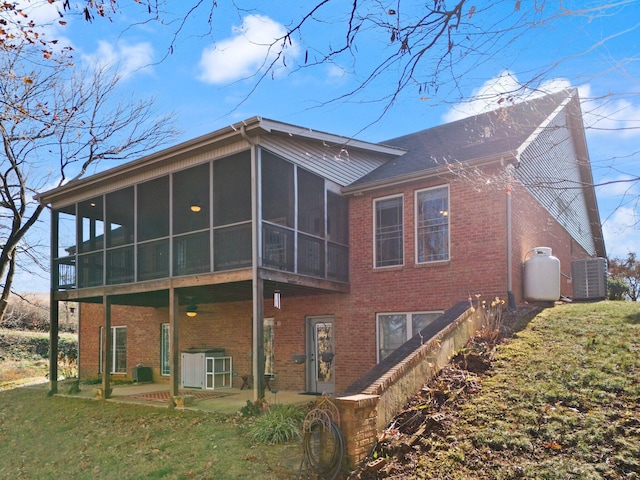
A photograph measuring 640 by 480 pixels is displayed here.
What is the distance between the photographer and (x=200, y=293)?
13.9m

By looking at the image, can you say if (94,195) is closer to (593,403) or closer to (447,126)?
(447,126)

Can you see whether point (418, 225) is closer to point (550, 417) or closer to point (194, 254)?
point (194, 254)

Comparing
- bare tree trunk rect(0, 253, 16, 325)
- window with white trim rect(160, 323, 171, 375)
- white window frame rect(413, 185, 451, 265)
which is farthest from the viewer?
bare tree trunk rect(0, 253, 16, 325)

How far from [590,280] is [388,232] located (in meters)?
5.10

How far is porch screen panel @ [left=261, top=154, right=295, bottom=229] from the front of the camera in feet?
41.4

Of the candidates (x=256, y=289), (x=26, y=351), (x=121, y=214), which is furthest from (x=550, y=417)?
(x=26, y=351)

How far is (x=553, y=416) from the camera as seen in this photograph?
6.41 metres

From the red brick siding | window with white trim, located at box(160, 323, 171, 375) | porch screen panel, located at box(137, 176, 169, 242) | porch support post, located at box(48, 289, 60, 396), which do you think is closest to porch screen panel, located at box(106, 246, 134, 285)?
porch screen panel, located at box(137, 176, 169, 242)

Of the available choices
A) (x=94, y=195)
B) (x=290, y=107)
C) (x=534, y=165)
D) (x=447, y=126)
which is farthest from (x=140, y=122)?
(x=290, y=107)

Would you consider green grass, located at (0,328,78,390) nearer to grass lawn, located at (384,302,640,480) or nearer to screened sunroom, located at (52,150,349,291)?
screened sunroom, located at (52,150,349,291)

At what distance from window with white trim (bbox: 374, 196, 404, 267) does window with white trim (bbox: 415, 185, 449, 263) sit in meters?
0.50

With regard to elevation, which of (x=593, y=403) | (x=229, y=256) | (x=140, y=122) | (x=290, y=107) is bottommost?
(x=593, y=403)

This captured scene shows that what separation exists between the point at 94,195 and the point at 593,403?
13075 mm

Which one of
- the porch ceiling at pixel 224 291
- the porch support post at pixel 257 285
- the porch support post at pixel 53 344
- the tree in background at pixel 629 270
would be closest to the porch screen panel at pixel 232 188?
the porch support post at pixel 257 285
